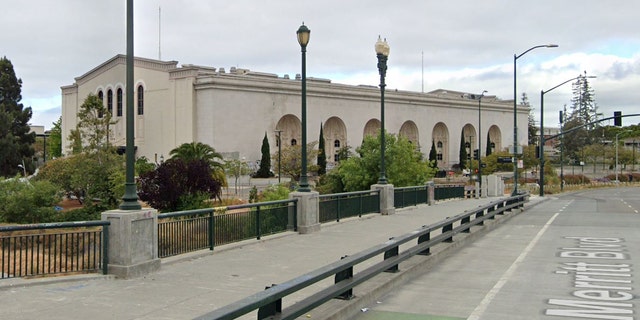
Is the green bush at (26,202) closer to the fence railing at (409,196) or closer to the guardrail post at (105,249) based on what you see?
the fence railing at (409,196)

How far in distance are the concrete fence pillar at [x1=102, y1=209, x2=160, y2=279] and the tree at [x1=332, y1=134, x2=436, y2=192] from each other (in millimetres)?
34809

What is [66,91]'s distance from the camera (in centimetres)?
10112

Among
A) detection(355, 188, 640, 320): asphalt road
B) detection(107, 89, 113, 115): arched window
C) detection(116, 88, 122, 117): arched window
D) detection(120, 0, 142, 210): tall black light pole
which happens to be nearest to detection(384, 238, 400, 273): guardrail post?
detection(355, 188, 640, 320): asphalt road

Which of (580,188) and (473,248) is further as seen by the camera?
(580,188)

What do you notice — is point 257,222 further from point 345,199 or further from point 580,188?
point 580,188

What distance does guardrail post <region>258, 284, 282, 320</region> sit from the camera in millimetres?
6094

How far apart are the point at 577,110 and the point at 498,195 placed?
449 ft

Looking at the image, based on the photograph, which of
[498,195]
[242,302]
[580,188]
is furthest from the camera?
[580,188]

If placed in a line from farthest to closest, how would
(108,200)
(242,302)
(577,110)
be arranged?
(577,110) → (108,200) → (242,302)

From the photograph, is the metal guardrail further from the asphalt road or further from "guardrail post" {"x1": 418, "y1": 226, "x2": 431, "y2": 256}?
the asphalt road

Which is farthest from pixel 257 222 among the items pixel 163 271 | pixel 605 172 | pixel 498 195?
pixel 605 172

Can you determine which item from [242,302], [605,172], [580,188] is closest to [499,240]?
[242,302]

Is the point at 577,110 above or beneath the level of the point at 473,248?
above

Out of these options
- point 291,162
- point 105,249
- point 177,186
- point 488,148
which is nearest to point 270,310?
point 105,249
